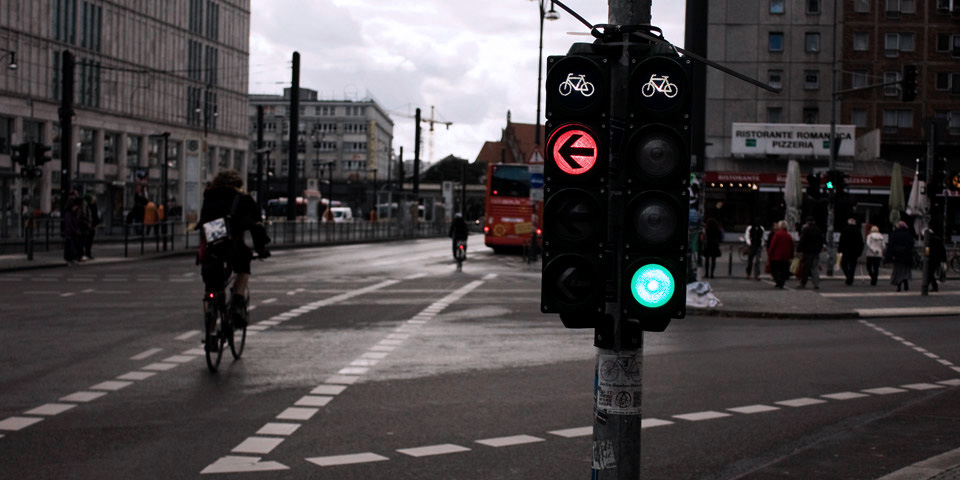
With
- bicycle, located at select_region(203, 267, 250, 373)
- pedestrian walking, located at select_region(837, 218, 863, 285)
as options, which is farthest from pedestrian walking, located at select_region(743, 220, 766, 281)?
bicycle, located at select_region(203, 267, 250, 373)

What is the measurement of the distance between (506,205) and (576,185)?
42978 millimetres

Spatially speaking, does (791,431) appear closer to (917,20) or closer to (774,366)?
(774,366)

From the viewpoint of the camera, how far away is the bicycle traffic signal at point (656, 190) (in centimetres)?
498

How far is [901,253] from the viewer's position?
89.6ft

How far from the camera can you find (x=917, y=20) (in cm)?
7388

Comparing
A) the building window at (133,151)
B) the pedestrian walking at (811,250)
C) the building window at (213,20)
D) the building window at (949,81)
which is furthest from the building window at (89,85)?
the building window at (949,81)

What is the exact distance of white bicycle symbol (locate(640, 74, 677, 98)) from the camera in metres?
5.05

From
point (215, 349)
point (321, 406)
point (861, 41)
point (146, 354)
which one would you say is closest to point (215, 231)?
point (215, 349)

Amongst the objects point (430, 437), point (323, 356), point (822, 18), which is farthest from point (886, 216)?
point (430, 437)

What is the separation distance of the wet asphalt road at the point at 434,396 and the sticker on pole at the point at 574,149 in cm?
254

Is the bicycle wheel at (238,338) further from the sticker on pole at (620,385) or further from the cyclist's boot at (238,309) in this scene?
the sticker on pole at (620,385)

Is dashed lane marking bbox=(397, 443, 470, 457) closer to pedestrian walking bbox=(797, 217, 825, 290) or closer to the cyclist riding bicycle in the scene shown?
the cyclist riding bicycle

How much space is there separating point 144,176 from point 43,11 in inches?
761

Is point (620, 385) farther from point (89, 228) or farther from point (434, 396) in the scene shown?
point (89, 228)
